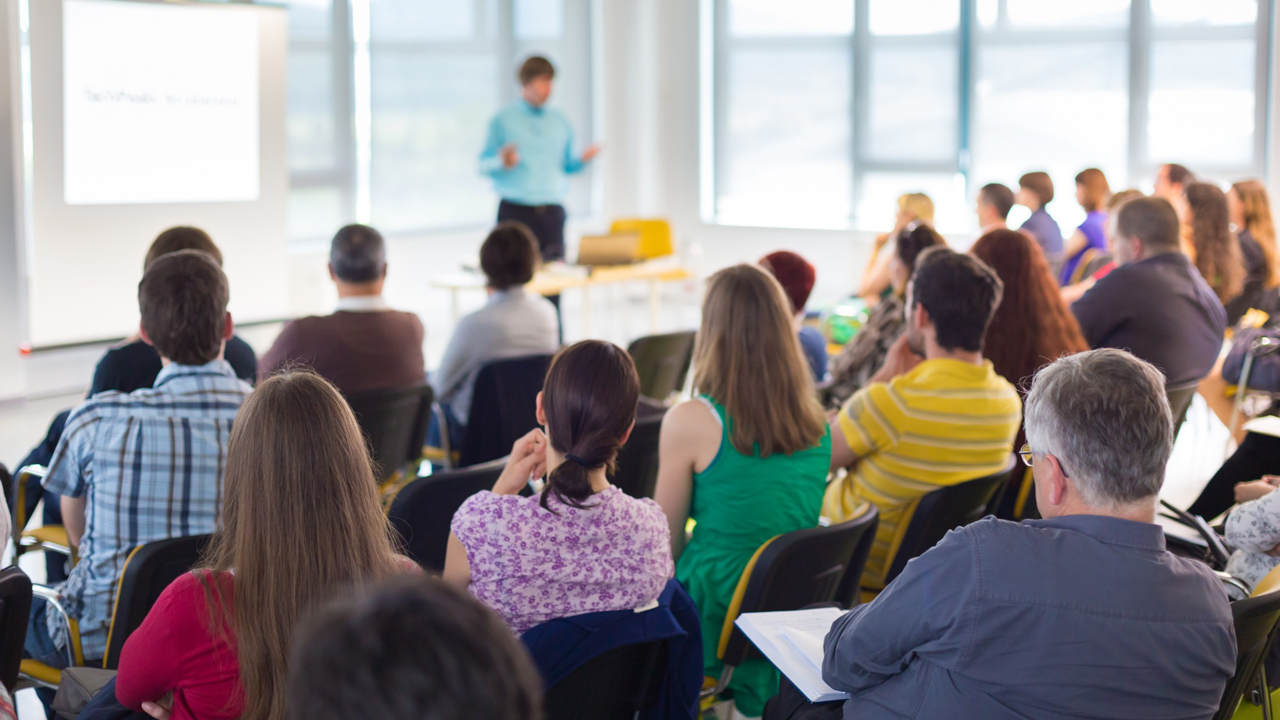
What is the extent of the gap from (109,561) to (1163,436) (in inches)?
76.6

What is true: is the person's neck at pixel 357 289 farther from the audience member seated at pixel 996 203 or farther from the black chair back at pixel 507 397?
the audience member seated at pixel 996 203

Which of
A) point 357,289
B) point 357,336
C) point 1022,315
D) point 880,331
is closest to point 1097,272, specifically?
point 880,331

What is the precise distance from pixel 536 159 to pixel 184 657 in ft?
20.2

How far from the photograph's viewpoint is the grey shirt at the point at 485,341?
3883mm

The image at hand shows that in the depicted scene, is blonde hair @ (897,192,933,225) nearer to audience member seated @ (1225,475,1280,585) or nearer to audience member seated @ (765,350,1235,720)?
audience member seated @ (1225,475,1280,585)

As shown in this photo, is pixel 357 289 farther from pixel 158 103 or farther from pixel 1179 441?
pixel 1179 441

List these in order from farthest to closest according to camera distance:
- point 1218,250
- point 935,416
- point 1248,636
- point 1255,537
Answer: point 1218,250 → point 935,416 → point 1255,537 → point 1248,636

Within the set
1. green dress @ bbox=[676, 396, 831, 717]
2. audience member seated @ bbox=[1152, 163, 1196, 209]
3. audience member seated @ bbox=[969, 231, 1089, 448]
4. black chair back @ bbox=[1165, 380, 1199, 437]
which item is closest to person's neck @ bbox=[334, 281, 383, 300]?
green dress @ bbox=[676, 396, 831, 717]

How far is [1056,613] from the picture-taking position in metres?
1.35

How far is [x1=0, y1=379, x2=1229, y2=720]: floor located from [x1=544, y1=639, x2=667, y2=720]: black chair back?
9.86 ft

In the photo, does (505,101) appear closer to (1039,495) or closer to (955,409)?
(955,409)

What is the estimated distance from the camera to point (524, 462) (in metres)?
2.05

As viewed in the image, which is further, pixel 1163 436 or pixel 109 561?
pixel 109 561

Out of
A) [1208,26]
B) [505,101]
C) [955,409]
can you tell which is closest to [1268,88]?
[1208,26]
